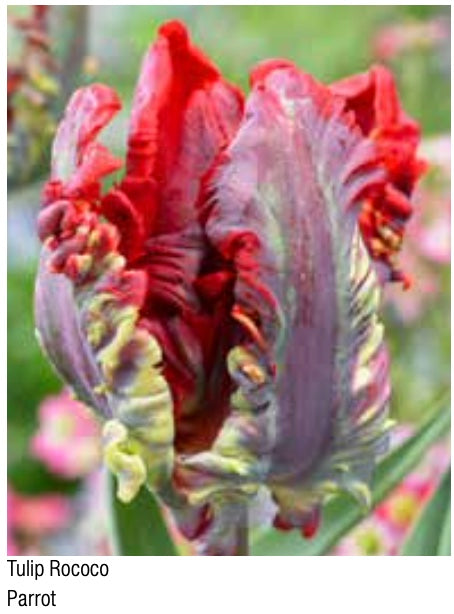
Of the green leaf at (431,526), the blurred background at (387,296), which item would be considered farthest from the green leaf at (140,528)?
the blurred background at (387,296)

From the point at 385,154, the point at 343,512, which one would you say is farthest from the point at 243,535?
the point at 385,154

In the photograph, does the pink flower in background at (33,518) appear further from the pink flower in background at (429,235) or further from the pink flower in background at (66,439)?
the pink flower in background at (429,235)

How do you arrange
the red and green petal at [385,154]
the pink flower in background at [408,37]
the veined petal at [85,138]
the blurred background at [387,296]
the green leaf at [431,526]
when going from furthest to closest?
the pink flower in background at [408,37] → the blurred background at [387,296] → the green leaf at [431,526] → the red and green petal at [385,154] → the veined petal at [85,138]

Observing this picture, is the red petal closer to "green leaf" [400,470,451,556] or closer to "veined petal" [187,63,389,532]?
"veined petal" [187,63,389,532]

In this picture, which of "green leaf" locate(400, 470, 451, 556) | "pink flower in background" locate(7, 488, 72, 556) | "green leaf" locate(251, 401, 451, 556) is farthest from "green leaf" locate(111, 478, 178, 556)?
"pink flower in background" locate(7, 488, 72, 556)

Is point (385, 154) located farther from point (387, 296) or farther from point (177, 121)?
point (387, 296)
